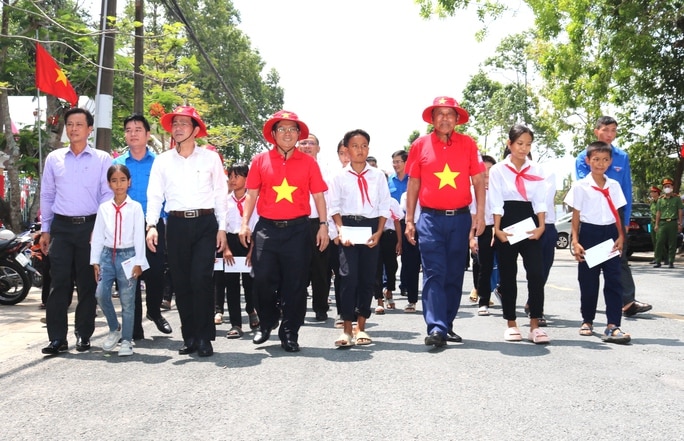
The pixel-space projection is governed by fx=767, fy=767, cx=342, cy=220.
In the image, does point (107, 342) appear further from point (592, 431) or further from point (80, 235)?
point (592, 431)

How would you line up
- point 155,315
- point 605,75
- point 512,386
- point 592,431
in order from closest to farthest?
point 592,431, point 512,386, point 155,315, point 605,75

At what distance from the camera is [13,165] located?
18.1 meters

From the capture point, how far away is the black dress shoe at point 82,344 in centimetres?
664

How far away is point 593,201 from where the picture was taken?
7402 mm

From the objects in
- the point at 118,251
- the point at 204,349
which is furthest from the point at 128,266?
the point at 204,349

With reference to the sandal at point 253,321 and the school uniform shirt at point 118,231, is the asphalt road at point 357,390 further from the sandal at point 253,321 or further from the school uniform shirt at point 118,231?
the school uniform shirt at point 118,231

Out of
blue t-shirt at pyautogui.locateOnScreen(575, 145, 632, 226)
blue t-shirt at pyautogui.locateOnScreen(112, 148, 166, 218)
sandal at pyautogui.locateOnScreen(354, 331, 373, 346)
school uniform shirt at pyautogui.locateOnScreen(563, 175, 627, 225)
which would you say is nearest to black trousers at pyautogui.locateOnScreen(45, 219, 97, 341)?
blue t-shirt at pyautogui.locateOnScreen(112, 148, 166, 218)

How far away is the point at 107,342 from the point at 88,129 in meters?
1.90

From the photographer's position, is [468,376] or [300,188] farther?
[300,188]

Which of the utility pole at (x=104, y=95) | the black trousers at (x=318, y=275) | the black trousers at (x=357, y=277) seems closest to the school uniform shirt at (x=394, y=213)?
the black trousers at (x=318, y=275)

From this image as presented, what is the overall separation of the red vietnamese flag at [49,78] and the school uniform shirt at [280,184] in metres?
5.96

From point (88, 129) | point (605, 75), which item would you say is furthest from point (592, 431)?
point (605, 75)

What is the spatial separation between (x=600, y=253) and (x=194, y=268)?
12.3 ft

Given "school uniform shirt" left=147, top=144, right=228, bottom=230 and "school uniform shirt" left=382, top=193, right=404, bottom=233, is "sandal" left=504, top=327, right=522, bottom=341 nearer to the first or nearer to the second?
"school uniform shirt" left=382, top=193, right=404, bottom=233
